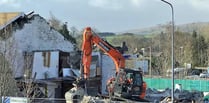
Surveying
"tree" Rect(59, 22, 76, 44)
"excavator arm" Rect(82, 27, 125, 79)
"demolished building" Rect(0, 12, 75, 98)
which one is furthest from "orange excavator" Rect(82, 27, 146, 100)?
"tree" Rect(59, 22, 76, 44)

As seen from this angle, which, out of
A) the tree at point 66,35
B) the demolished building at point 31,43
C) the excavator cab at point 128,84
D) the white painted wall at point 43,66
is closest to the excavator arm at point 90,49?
the excavator cab at point 128,84

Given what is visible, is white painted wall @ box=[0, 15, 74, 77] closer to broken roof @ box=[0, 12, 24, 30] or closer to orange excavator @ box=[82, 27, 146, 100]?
broken roof @ box=[0, 12, 24, 30]

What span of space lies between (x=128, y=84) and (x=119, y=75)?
0.90 metres

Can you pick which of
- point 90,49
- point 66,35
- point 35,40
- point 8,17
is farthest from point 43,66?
point 66,35

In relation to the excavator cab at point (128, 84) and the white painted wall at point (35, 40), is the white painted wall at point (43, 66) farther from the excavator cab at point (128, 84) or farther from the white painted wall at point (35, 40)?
the excavator cab at point (128, 84)

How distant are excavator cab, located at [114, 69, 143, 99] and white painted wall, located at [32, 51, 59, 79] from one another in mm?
8709

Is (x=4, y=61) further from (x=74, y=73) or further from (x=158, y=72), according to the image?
(x=158, y=72)

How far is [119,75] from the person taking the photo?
35.0m

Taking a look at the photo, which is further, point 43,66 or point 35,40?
point 35,40

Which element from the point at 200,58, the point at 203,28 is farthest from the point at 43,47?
the point at 203,28

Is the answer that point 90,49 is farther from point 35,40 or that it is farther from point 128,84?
point 35,40

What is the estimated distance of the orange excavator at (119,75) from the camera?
1363 inches

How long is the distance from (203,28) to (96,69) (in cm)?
9106

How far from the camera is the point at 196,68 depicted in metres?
99.7
